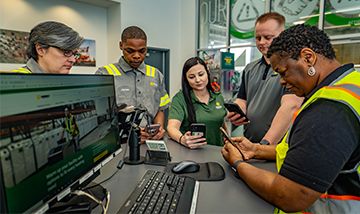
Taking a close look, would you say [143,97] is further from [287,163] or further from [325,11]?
[325,11]

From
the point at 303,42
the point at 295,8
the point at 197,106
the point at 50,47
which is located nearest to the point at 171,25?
the point at 295,8

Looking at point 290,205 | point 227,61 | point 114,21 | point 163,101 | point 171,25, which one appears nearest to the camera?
point 290,205

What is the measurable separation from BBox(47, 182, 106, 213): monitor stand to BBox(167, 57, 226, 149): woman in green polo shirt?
863mm

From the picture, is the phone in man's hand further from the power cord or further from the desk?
the power cord

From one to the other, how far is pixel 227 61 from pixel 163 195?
13.6ft

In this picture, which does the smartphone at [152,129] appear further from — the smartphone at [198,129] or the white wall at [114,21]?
the white wall at [114,21]

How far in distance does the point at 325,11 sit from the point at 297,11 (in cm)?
47

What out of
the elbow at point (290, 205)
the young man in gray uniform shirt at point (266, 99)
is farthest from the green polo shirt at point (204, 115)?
the elbow at point (290, 205)

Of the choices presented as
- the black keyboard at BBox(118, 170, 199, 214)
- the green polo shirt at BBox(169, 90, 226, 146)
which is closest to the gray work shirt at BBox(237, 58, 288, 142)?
the green polo shirt at BBox(169, 90, 226, 146)

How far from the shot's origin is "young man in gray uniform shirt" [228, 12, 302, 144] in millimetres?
1561

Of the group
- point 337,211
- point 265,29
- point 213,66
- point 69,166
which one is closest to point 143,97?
point 265,29

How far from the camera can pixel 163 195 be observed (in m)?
0.92

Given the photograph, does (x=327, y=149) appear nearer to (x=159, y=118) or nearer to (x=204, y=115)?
(x=204, y=115)

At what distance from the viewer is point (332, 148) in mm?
732
